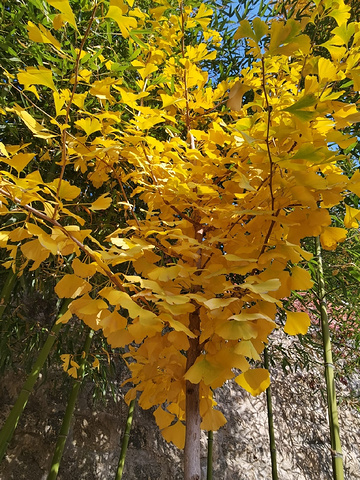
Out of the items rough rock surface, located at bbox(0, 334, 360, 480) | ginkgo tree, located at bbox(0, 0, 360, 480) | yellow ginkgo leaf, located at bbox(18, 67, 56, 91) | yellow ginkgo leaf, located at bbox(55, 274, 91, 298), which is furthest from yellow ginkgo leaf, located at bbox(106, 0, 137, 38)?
rough rock surface, located at bbox(0, 334, 360, 480)

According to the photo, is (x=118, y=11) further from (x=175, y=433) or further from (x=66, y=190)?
(x=175, y=433)

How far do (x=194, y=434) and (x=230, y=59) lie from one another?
5.82ft

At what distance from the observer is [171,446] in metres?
2.81

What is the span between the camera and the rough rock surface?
246 centimetres

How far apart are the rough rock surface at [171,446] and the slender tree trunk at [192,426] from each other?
167 cm

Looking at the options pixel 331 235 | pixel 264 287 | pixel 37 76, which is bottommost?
pixel 264 287

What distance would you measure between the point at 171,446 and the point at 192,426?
2495mm

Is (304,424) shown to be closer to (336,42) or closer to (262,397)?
(262,397)

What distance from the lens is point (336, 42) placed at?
0.56 meters

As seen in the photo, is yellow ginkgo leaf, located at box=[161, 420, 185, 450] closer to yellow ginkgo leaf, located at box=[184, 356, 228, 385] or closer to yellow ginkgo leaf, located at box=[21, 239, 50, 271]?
yellow ginkgo leaf, located at box=[184, 356, 228, 385]

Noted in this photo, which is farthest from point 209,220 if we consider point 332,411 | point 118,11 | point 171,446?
point 171,446

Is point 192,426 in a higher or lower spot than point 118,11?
lower

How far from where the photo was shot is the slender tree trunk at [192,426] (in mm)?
601

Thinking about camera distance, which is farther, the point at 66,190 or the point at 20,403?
the point at 20,403
